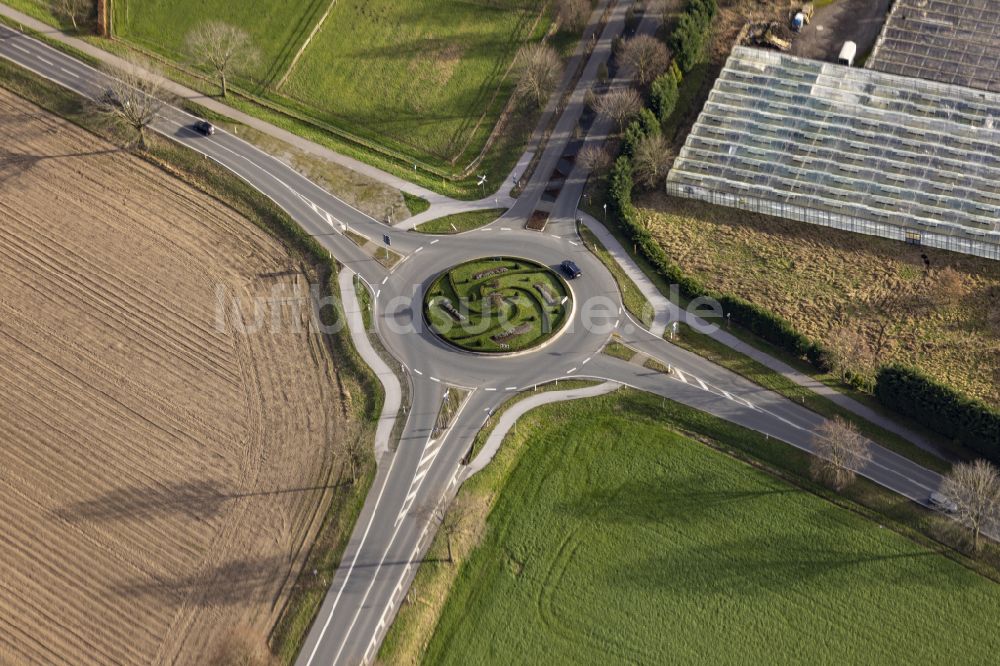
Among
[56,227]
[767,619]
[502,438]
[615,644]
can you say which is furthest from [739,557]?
[56,227]

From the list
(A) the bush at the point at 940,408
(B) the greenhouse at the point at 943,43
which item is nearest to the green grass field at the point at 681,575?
(A) the bush at the point at 940,408

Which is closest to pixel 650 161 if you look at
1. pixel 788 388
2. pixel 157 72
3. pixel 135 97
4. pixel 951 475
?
pixel 788 388

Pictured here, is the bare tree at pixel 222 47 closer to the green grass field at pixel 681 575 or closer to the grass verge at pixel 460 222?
the grass verge at pixel 460 222

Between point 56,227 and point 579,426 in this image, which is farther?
point 56,227

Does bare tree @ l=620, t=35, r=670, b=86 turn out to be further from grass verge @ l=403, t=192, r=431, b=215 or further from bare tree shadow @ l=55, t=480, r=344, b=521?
bare tree shadow @ l=55, t=480, r=344, b=521

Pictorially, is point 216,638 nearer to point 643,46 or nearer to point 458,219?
point 458,219

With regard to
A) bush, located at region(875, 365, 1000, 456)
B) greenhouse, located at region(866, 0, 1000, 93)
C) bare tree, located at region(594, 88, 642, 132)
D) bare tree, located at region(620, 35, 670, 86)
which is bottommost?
bush, located at region(875, 365, 1000, 456)

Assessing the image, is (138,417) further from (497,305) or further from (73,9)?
(73,9)

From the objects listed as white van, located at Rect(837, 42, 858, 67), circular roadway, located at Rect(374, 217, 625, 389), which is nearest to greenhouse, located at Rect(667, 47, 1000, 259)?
white van, located at Rect(837, 42, 858, 67)
